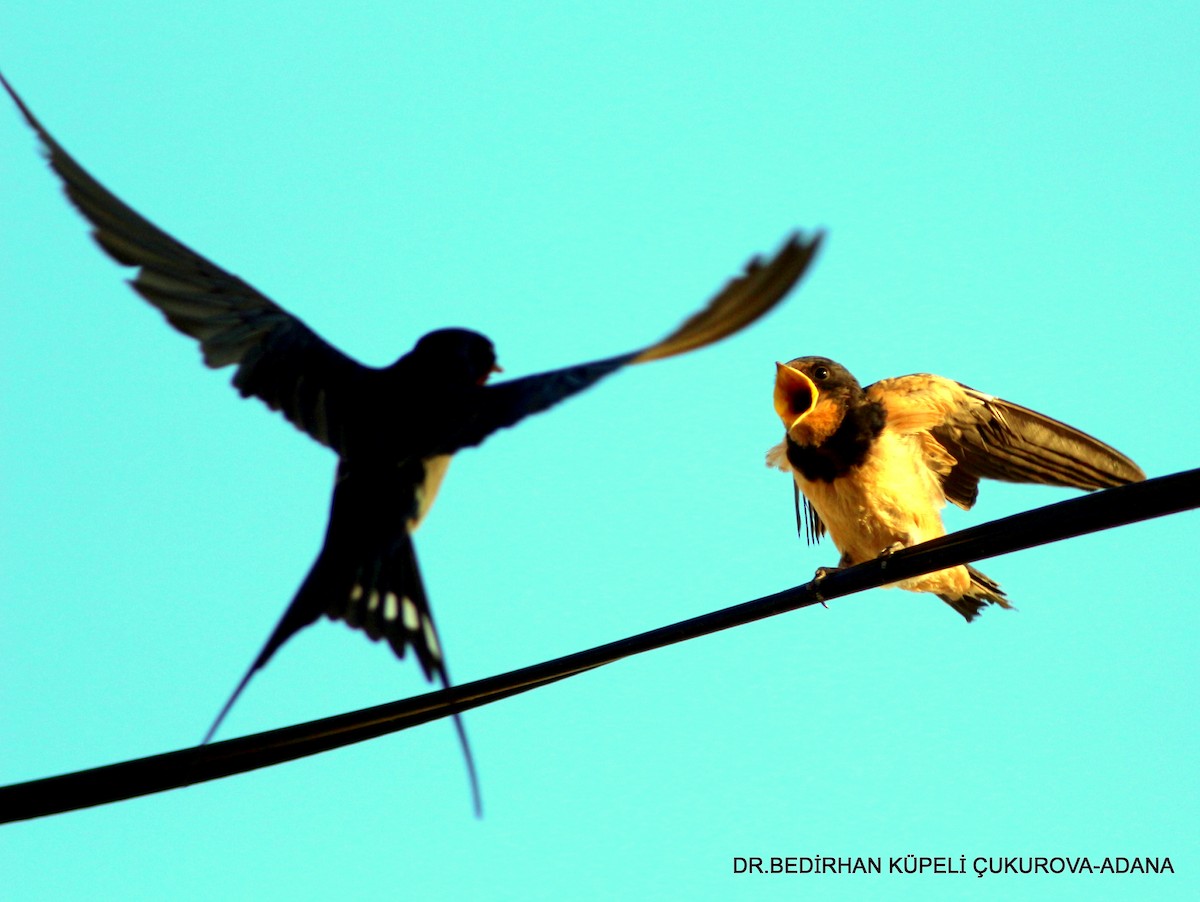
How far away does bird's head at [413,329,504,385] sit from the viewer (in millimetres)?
2662

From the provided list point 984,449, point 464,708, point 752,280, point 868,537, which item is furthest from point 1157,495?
point 984,449

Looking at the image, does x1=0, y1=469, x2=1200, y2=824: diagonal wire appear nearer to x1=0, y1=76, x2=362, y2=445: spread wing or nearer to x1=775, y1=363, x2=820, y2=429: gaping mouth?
x1=0, y1=76, x2=362, y2=445: spread wing

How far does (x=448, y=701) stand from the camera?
236 cm

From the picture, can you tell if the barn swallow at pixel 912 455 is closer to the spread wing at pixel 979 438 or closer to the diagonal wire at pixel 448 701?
the spread wing at pixel 979 438

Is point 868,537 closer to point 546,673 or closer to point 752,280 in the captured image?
point 546,673

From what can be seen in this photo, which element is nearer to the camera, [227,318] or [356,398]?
[356,398]

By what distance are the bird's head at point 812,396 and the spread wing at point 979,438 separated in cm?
16

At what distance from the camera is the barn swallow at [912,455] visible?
420cm

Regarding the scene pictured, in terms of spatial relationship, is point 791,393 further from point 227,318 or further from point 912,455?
point 227,318

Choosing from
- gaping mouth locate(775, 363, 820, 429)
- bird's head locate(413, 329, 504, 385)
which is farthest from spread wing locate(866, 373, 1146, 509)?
bird's head locate(413, 329, 504, 385)

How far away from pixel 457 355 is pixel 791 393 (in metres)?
1.95

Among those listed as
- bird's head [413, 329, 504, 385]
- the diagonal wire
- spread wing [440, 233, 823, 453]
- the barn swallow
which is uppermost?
the barn swallow

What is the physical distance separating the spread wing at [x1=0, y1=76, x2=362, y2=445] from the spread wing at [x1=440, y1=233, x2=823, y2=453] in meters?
0.42

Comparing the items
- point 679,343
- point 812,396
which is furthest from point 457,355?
point 812,396
